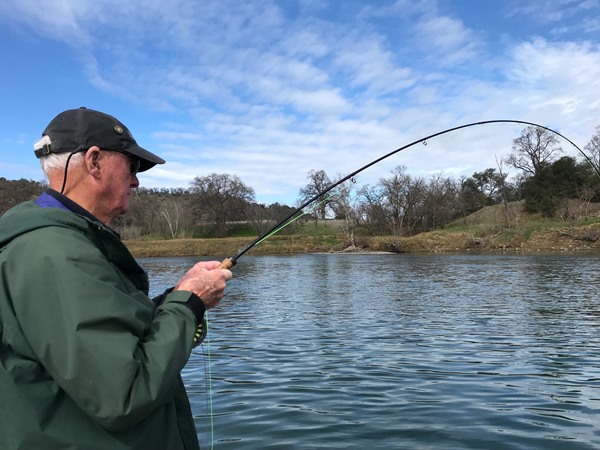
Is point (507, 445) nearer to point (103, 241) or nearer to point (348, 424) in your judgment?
point (348, 424)

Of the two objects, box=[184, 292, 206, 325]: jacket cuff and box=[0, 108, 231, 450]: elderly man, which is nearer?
box=[0, 108, 231, 450]: elderly man

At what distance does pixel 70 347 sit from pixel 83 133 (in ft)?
3.34

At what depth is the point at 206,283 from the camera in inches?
95.4

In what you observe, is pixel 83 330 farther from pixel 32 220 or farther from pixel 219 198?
pixel 219 198

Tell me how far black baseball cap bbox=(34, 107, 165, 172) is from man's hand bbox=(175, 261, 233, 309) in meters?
0.67

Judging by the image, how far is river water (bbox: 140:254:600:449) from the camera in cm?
604

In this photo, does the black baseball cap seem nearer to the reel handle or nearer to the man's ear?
the man's ear

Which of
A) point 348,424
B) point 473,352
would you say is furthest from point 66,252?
point 473,352

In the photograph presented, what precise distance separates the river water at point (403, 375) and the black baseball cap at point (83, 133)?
449 centimetres

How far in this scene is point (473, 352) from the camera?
32.6 feet

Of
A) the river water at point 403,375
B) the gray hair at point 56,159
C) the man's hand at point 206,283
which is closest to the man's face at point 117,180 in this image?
the gray hair at point 56,159

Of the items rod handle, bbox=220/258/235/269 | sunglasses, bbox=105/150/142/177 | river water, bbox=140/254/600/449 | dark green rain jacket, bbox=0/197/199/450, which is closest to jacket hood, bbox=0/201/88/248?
dark green rain jacket, bbox=0/197/199/450

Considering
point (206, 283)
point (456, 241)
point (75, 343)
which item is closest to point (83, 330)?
point (75, 343)

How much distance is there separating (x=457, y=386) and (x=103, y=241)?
689 centimetres
